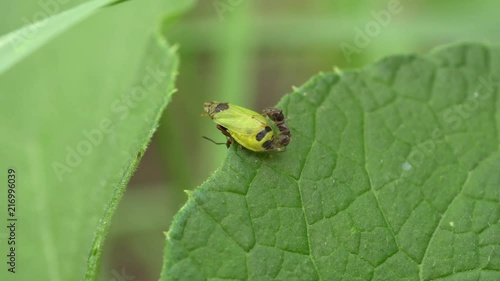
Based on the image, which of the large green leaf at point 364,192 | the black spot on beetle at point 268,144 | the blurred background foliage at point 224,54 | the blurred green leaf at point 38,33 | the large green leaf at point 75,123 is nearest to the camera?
the large green leaf at point 364,192

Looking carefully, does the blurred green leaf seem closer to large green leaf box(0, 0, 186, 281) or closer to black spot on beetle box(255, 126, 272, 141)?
large green leaf box(0, 0, 186, 281)

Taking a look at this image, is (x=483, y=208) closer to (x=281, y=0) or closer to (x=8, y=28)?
(x=8, y=28)

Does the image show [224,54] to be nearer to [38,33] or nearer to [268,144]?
[38,33]

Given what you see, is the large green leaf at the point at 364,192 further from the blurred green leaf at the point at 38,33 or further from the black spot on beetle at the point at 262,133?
the blurred green leaf at the point at 38,33

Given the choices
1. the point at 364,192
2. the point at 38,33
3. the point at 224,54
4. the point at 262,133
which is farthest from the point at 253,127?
the point at 224,54

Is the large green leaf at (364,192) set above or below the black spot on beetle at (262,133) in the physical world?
below

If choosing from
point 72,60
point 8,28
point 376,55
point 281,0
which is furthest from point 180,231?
point 281,0

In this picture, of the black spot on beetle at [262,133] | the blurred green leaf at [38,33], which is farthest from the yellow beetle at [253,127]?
the blurred green leaf at [38,33]
